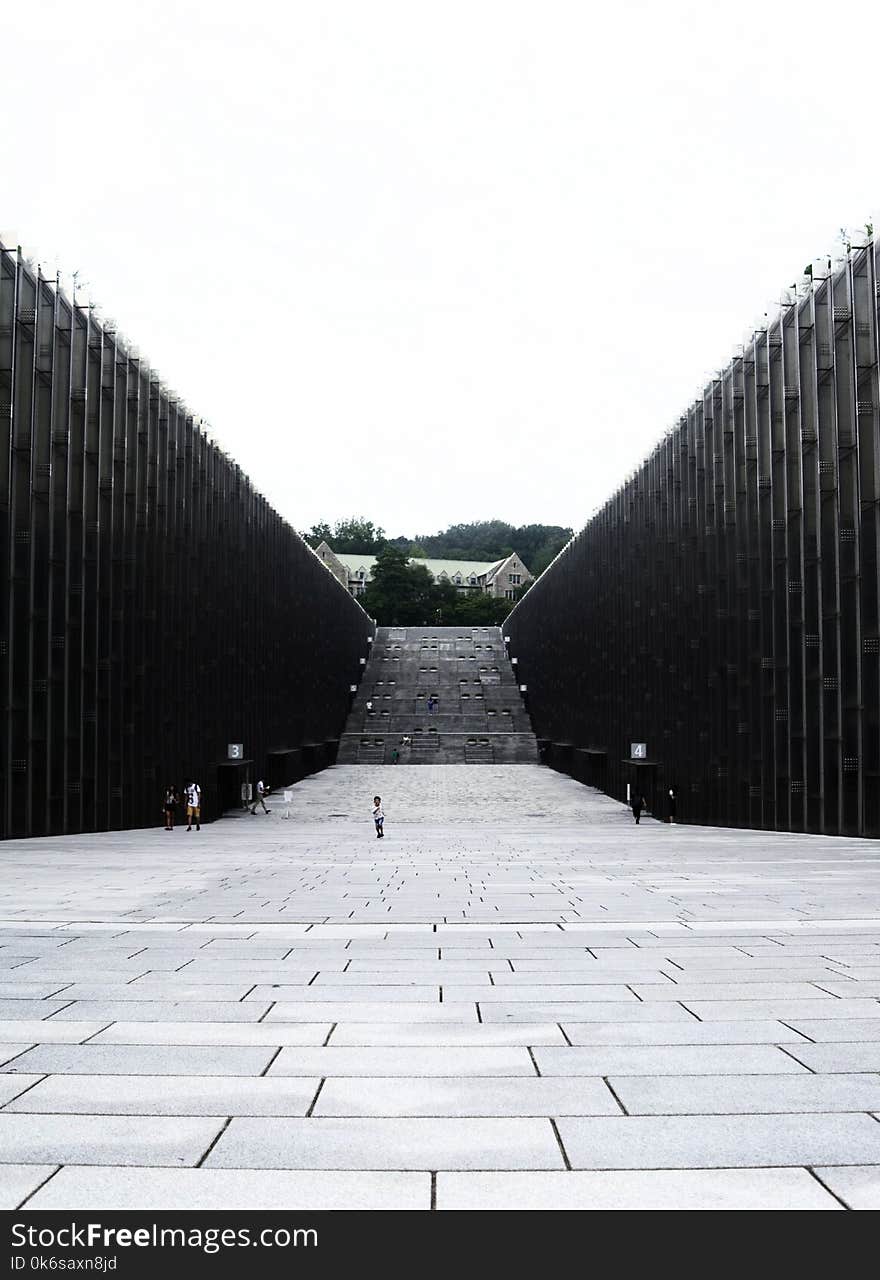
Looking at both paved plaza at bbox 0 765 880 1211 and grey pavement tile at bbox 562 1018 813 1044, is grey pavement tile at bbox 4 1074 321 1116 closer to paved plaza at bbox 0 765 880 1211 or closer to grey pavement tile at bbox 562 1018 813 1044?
paved plaza at bbox 0 765 880 1211

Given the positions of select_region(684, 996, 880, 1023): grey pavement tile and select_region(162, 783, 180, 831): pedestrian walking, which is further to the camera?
select_region(162, 783, 180, 831): pedestrian walking

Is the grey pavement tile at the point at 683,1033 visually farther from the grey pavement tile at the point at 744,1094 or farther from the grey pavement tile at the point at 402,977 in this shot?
the grey pavement tile at the point at 402,977

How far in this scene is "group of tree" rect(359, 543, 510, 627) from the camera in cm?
15388

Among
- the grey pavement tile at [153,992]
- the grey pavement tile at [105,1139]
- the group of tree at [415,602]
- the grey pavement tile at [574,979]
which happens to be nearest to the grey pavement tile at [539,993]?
the grey pavement tile at [574,979]

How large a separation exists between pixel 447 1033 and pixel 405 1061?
31.7 inches

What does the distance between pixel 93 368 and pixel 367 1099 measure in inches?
1141

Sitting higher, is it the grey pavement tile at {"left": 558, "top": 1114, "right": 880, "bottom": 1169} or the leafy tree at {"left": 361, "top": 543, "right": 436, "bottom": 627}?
the leafy tree at {"left": 361, "top": 543, "right": 436, "bottom": 627}

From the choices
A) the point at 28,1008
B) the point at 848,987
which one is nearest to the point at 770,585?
the point at 848,987

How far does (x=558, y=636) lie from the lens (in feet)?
232

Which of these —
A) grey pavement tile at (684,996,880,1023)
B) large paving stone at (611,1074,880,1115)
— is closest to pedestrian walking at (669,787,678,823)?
grey pavement tile at (684,996,880,1023)

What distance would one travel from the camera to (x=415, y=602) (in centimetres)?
15525

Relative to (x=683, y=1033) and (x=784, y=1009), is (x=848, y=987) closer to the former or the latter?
(x=784, y=1009)

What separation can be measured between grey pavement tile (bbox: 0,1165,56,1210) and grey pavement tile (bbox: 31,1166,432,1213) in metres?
0.06
